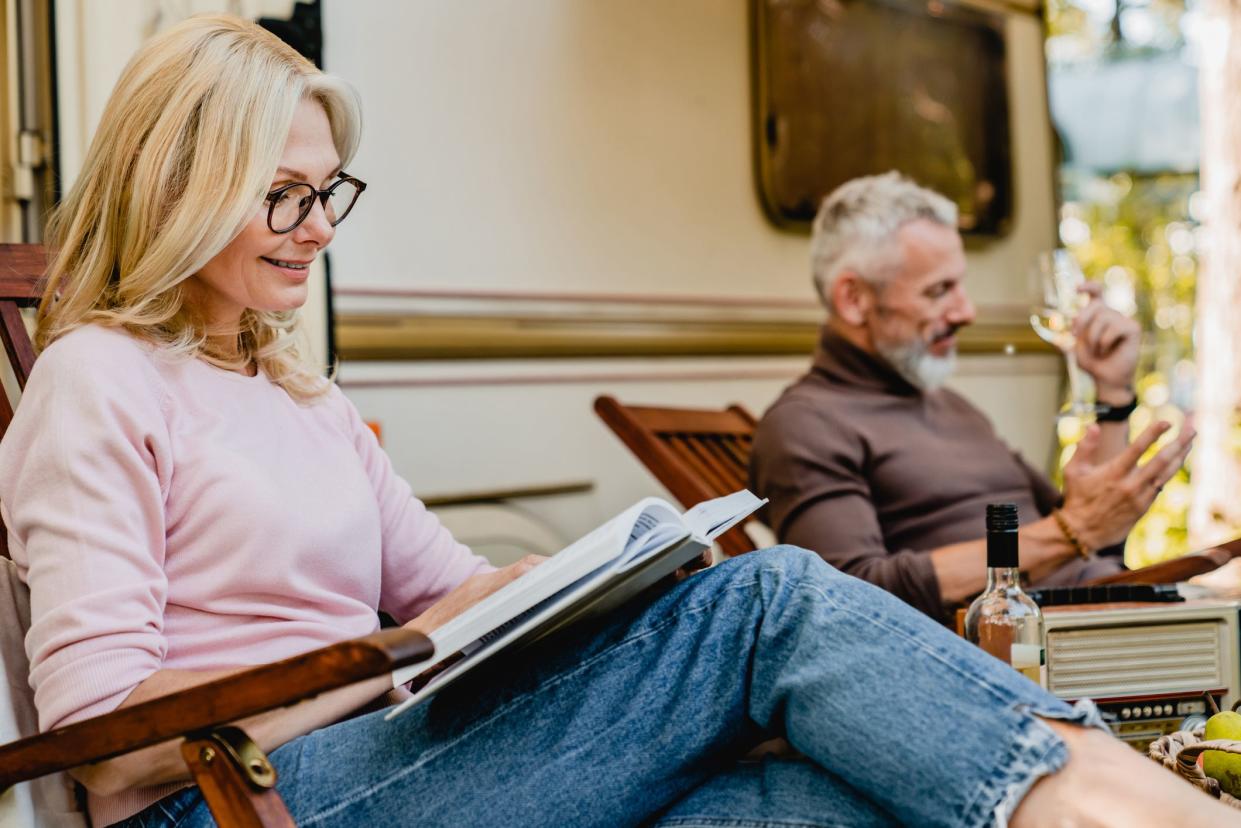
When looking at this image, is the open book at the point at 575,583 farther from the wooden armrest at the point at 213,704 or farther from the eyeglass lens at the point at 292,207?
the eyeglass lens at the point at 292,207

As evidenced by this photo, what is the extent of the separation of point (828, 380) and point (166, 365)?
4.50 ft

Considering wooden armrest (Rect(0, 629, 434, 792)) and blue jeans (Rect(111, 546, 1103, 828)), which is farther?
blue jeans (Rect(111, 546, 1103, 828))

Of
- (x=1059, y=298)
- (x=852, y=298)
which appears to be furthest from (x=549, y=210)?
(x=1059, y=298)

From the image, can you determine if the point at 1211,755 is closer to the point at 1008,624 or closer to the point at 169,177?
the point at 1008,624

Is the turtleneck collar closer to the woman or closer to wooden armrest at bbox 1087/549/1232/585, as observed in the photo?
wooden armrest at bbox 1087/549/1232/585

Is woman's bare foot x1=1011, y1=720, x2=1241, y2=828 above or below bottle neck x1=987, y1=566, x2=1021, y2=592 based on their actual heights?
below

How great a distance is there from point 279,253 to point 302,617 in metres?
0.37

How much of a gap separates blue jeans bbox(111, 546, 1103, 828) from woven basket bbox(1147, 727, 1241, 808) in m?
0.23

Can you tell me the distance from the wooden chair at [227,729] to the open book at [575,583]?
120 mm

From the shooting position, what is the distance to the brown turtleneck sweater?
6.87 feet

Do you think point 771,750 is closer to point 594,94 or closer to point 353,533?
point 353,533

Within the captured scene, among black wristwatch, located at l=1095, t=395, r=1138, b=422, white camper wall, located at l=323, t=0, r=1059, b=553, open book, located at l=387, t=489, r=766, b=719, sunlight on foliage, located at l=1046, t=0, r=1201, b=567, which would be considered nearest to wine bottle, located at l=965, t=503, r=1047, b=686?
open book, located at l=387, t=489, r=766, b=719

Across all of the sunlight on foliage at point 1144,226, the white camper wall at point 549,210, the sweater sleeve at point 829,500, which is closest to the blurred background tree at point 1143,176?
the sunlight on foliage at point 1144,226

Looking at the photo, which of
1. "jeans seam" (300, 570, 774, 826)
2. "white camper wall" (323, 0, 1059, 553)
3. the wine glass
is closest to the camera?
"jeans seam" (300, 570, 774, 826)
